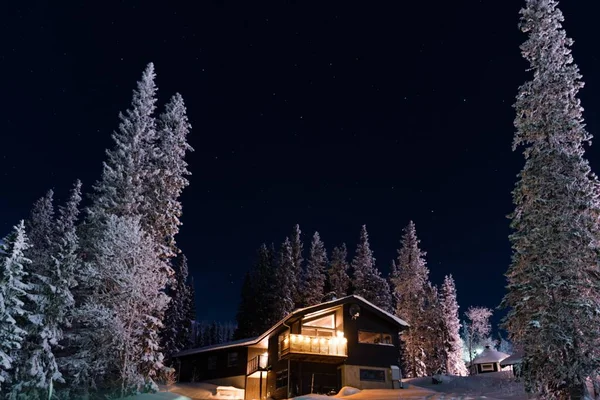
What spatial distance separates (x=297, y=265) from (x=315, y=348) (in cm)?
2686

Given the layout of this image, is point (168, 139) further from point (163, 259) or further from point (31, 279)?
point (31, 279)

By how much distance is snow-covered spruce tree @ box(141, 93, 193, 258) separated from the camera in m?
29.3

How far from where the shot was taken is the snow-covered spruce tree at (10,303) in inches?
857

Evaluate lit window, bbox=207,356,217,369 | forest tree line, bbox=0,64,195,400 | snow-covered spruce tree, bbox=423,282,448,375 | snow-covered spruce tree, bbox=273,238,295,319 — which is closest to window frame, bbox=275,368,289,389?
lit window, bbox=207,356,217,369

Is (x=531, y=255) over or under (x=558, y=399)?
over

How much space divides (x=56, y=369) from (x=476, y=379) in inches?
1141

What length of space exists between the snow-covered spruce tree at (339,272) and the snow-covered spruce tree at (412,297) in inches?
222

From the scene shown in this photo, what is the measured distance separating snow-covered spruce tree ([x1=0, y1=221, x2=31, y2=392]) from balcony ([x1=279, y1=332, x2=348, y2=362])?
16.3 metres

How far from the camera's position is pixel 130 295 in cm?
2645

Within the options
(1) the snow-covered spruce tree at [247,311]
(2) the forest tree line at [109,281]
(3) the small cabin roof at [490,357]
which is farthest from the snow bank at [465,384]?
(1) the snow-covered spruce tree at [247,311]

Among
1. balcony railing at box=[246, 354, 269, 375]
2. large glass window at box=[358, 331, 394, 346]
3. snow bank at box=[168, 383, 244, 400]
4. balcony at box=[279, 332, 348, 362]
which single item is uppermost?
large glass window at box=[358, 331, 394, 346]

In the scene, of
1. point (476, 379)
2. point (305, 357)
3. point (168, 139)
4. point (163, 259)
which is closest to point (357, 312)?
point (305, 357)

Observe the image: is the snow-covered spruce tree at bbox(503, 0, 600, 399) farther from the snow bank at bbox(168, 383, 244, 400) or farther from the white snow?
the snow bank at bbox(168, 383, 244, 400)

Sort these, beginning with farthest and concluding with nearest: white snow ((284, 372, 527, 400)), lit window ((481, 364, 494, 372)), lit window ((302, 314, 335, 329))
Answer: lit window ((481, 364, 494, 372)), lit window ((302, 314, 335, 329)), white snow ((284, 372, 527, 400))
